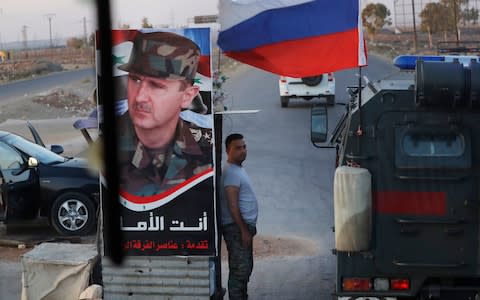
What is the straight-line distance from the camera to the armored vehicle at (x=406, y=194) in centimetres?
619

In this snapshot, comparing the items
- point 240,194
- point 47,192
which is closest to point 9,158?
point 47,192

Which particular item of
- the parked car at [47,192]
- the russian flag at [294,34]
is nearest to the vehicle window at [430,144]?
the russian flag at [294,34]

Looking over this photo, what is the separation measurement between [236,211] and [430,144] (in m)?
1.95

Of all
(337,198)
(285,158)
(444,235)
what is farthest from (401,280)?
(285,158)

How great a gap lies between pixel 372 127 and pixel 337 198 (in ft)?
1.95

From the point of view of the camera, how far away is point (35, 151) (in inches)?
503

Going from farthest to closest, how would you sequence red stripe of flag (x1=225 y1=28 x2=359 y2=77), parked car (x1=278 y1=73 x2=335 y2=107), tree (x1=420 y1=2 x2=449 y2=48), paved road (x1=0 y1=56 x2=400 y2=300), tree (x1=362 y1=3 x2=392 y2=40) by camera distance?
1. tree (x1=362 y1=3 x2=392 y2=40)
2. tree (x1=420 y1=2 x2=449 y2=48)
3. parked car (x1=278 y1=73 x2=335 y2=107)
4. paved road (x1=0 y1=56 x2=400 y2=300)
5. red stripe of flag (x1=225 y1=28 x2=359 y2=77)

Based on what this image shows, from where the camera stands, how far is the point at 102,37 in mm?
6961

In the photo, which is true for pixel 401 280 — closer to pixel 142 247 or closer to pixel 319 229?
pixel 142 247

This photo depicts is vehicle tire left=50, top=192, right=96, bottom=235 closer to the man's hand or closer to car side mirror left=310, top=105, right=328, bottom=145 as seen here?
the man's hand

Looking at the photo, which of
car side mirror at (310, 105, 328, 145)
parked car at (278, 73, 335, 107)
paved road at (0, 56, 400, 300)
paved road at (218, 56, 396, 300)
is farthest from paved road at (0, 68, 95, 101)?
car side mirror at (310, 105, 328, 145)

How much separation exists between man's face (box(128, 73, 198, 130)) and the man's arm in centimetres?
85

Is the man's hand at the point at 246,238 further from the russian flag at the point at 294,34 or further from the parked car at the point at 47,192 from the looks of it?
the parked car at the point at 47,192

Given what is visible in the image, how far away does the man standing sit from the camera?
750cm
